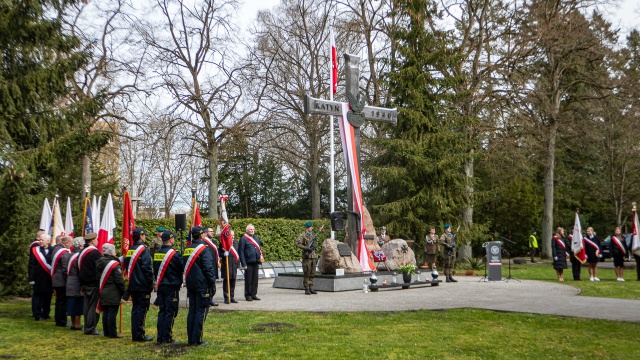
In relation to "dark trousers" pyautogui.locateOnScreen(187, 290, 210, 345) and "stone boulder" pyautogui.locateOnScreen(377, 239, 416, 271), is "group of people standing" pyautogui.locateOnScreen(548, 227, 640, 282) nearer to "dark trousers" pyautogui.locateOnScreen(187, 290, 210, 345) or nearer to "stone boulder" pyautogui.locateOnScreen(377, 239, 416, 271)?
"stone boulder" pyautogui.locateOnScreen(377, 239, 416, 271)

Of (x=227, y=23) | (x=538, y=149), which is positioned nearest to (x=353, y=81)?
(x=227, y=23)

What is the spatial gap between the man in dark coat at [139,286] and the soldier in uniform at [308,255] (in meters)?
6.86

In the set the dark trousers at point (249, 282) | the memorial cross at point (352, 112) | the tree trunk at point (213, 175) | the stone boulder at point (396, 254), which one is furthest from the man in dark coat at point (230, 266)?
the tree trunk at point (213, 175)

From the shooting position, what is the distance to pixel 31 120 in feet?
60.4

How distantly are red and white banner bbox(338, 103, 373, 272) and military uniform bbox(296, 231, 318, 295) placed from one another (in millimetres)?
2930

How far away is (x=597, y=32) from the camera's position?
3381 cm

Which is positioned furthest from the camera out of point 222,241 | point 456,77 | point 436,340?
point 456,77

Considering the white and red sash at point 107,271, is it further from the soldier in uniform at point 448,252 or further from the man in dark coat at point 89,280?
the soldier in uniform at point 448,252

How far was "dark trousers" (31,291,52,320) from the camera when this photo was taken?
13.8 metres

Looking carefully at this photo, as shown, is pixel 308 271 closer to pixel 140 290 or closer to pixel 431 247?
pixel 431 247

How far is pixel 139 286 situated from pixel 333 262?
9.12 m

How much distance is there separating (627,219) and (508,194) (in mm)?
12257

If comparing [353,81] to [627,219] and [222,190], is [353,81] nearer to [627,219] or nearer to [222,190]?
[222,190]

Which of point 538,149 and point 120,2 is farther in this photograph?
point 538,149
